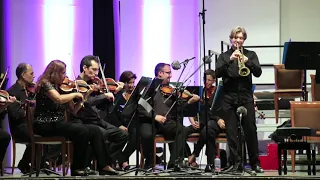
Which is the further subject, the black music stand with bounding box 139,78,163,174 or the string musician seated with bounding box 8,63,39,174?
the string musician seated with bounding box 8,63,39,174

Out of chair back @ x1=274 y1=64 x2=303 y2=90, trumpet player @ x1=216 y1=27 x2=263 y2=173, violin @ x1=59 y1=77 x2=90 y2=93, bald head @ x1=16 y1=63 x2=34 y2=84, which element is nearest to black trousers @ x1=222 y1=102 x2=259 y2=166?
trumpet player @ x1=216 y1=27 x2=263 y2=173

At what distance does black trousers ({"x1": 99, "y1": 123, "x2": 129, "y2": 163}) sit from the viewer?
6.20 meters

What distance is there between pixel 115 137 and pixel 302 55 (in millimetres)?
2257

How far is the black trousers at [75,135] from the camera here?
17.5 ft

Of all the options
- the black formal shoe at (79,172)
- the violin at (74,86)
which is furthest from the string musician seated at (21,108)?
the black formal shoe at (79,172)

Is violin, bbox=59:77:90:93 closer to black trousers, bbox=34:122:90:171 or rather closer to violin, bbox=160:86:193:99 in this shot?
black trousers, bbox=34:122:90:171

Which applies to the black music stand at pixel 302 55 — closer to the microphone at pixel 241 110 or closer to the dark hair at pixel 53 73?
the microphone at pixel 241 110

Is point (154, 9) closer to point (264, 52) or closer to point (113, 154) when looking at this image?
point (264, 52)

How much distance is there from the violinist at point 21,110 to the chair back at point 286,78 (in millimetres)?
3185

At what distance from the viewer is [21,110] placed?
6.09 metres

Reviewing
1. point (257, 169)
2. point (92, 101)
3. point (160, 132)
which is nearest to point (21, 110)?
point (92, 101)

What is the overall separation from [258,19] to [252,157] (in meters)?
3.72

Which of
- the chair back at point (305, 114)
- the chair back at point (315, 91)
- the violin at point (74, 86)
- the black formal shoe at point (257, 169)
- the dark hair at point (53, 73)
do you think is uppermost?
the dark hair at point (53, 73)

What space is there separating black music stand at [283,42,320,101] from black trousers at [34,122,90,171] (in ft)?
7.62
